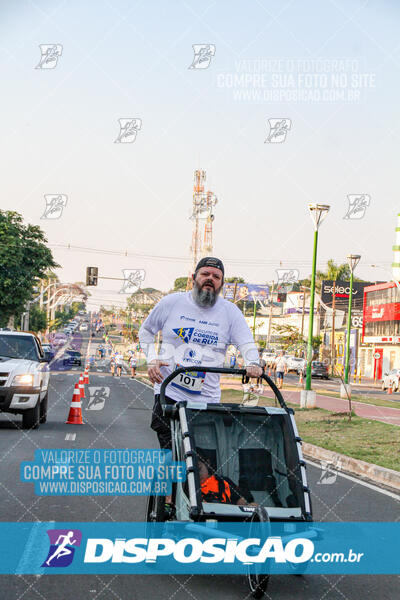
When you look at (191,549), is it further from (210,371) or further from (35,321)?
(35,321)

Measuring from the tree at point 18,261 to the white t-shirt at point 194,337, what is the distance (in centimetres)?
3471

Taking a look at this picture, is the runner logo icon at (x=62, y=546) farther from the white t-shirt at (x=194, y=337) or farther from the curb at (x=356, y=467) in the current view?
the curb at (x=356, y=467)

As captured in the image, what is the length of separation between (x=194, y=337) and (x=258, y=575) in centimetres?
181

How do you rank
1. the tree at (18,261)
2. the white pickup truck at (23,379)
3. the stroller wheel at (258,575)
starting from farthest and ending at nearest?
the tree at (18,261), the white pickup truck at (23,379), the stroller wheel at (258,575)

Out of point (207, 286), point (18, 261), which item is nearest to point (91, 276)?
point (18, 261)

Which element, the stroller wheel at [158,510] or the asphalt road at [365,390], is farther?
the asphalt road at [365,390]

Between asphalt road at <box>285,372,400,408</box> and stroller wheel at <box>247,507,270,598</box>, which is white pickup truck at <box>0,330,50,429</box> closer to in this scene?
stroller wheel at <box>247,507,270,598</box>

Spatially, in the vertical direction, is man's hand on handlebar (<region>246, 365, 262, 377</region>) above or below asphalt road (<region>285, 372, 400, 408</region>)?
above

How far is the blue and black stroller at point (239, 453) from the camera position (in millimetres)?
5320

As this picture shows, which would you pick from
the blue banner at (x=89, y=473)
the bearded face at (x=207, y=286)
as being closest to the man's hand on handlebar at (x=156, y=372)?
the bearded face at (x=207, y=286)

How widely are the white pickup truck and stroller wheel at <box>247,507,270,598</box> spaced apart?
10.3 meters

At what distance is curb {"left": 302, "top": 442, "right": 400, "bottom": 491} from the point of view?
10594mm

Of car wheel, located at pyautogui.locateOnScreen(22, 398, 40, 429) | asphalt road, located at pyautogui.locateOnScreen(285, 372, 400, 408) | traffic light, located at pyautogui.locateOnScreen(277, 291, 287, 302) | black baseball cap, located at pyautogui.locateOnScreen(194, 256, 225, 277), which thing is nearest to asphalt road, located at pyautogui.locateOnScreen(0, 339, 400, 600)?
car wheel, located at pyautogui.locateOnScreen(22, 398, 40, 429)

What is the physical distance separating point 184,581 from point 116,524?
1.56 meters
